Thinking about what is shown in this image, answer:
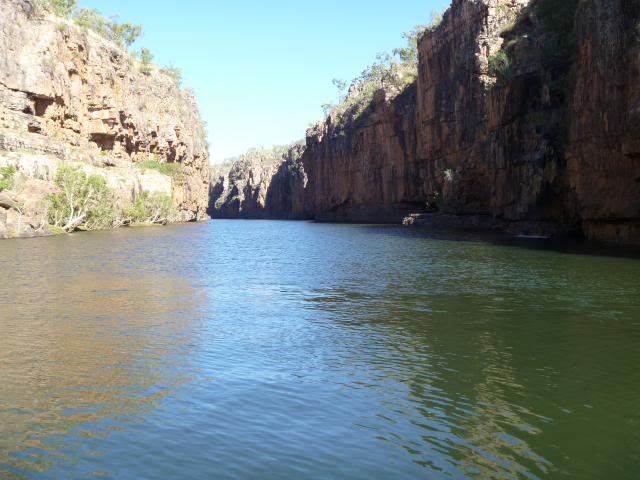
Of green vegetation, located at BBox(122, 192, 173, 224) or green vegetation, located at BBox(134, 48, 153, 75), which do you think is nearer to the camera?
green vegetation, located at BBox(122, 192, 173, 224)

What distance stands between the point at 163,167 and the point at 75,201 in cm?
4736

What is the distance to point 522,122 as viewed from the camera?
53844 mm

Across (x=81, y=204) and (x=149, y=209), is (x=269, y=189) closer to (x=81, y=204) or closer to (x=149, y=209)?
(x=149, y=209)

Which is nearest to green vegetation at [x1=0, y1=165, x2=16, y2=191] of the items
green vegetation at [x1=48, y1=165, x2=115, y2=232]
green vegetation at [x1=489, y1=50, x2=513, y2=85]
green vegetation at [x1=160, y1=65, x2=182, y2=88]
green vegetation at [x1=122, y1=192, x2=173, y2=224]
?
green vegetation at [x1=48, y1=165, x2=115, y2=232]

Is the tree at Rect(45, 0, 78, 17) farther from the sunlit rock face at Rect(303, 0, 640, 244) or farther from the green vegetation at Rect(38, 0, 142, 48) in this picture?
the sunlit rock face at Rect(303, 0, 640, 244)

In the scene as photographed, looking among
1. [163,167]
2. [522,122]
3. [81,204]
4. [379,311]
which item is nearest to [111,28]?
[163,167]

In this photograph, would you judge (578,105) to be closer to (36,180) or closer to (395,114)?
(36,180)

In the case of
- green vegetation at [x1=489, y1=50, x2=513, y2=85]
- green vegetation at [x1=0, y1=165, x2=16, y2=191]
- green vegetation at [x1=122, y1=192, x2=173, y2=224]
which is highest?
green vegetation at [x1=489, y1=50, x2=513, y2=85]

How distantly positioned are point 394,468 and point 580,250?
32103 millimetres

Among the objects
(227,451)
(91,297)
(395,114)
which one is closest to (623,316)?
(227,451)

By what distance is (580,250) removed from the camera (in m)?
36.1

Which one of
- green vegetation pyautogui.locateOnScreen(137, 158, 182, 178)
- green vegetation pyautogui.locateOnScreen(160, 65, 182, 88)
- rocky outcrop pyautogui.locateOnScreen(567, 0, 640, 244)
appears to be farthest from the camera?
green vegetation pyautogui.locateOnScreen(160, 65, 182, 88)

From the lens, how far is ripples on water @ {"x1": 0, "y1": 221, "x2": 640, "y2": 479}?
25.2 ft

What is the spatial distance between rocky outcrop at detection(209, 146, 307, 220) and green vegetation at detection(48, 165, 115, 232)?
86.3 m
